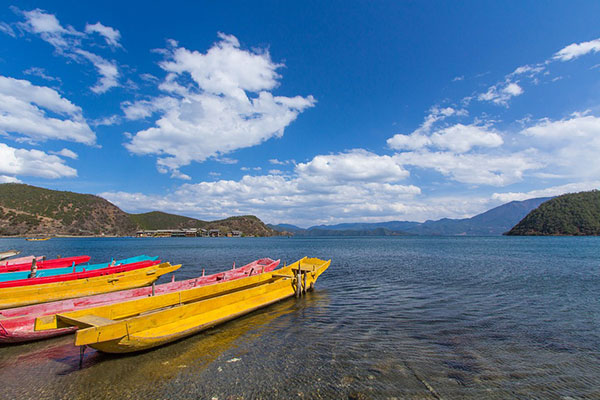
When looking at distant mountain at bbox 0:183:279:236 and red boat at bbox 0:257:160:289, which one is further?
distant mountain at bbox 0:183:279:236

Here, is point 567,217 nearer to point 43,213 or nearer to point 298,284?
point 298,284

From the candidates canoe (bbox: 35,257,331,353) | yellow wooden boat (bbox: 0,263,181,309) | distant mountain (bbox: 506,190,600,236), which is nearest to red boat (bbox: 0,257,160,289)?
yellow wooden boat (bbox: 0,263,181,309)

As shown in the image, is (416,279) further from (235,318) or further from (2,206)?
(2,206)

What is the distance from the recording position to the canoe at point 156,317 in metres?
7.93

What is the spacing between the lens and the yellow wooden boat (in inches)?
526

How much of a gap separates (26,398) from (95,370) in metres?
1.49

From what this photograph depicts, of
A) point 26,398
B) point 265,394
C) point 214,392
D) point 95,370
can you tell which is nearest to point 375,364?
point 265,394

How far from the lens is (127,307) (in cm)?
1036

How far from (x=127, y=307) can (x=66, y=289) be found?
8.03 metres

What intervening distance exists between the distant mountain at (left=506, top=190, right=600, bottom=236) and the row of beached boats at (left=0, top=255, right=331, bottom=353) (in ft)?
627

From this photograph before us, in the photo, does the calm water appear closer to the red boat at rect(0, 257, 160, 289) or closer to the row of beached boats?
the row of beached boats

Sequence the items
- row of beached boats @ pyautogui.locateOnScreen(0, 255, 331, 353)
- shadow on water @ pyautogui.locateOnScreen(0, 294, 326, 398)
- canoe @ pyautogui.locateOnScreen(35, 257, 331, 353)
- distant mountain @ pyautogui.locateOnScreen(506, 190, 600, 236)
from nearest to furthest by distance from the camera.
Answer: shadow on water @ pyautogui.locateOnScreen(0, 294, 326, 398) < canoe @ pyautogui.locateOnScreen(35, 257, 331, 353) < row of beached boats @ pyautogui.locateOnScreen(0, 255, 331, 353) < distant mountain @ pyautogui.locateOnScreen(506, 190, 600, 236)

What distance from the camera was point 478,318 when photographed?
13547 millimetres

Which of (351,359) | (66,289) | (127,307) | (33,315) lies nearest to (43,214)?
(66,289)
